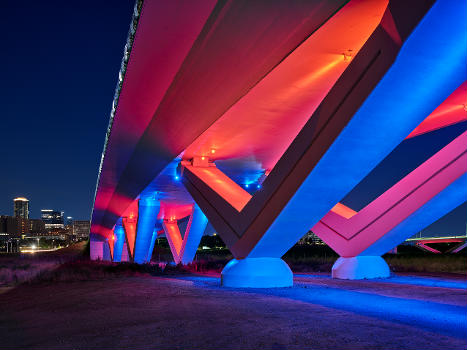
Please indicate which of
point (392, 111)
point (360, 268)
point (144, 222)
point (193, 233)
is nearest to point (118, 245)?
point (144, 222)

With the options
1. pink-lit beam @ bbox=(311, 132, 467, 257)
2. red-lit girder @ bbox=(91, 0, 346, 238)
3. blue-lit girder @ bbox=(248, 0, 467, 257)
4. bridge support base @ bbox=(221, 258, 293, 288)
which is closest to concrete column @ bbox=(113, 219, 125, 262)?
pink-lit beam @ bbox=(311, 132, 467, 257)

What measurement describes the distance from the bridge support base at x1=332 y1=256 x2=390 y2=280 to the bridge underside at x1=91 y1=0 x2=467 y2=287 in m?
0.05

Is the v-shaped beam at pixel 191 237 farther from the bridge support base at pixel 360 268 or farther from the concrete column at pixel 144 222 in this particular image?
the bridge support base at pixel 360 268

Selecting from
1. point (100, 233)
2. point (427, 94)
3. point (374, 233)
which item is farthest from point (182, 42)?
point (100, 233)

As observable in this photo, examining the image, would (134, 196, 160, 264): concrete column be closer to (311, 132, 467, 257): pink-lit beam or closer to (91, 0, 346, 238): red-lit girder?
(91, 0, 346, 238): red-lit girder

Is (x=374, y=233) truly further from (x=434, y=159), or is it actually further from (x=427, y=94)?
(x=427, y=94)

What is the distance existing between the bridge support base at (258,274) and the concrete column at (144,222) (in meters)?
16.2

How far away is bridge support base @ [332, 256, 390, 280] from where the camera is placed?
14.9 m

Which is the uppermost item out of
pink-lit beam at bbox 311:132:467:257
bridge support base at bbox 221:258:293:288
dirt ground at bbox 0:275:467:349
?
pink-lit beam at bbox 311:132:467:257

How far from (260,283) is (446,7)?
8008mm

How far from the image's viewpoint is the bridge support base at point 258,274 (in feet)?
38.7

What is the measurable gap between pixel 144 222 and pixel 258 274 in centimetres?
2109

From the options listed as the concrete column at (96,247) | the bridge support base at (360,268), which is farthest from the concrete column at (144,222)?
the concrete column at (96,247)

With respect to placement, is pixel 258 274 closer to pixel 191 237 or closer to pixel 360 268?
pixel 360 268
